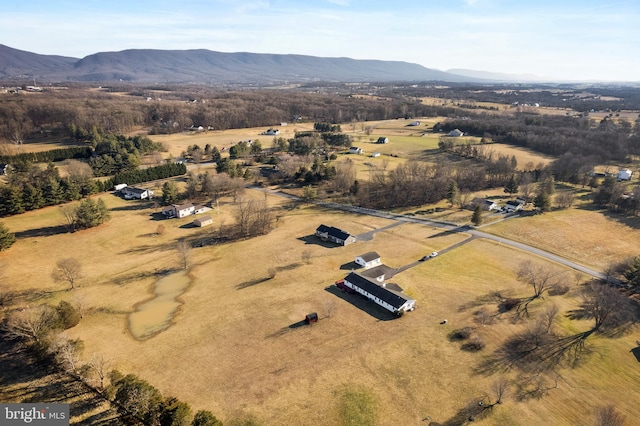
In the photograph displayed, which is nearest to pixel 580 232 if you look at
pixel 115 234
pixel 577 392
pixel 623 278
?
pixel 623 278

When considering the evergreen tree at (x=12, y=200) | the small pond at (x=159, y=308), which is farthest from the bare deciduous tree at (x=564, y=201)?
the evergreen tree at (x=12, y=200)

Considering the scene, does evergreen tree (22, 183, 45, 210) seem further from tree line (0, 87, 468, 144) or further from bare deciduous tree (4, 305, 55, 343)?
tree line (0, 87, 468, 144)

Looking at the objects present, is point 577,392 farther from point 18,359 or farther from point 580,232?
point 18,359

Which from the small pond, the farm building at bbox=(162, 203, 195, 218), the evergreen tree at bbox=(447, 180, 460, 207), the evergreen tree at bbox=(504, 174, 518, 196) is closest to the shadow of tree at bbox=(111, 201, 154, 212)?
the farm building at bbox=(162, 203, 195, 218)

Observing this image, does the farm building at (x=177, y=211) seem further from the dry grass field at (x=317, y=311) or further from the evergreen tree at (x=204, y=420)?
the evergreen tree at (x=204, y=420)

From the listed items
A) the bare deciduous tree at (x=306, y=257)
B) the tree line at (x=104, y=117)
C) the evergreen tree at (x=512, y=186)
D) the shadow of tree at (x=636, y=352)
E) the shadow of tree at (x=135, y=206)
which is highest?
the tree line at (x=104, y=117)

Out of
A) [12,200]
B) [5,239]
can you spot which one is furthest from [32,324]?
[12,200]
